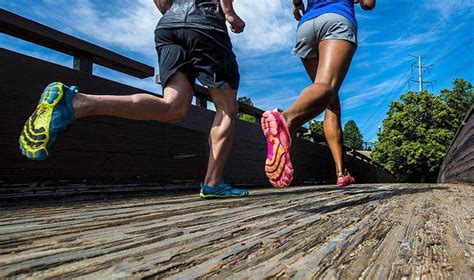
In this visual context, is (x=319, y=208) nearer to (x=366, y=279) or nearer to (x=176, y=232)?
(x=176, y=232)

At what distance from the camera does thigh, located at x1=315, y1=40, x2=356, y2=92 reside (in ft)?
8.32

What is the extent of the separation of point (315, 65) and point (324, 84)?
3.59 ft

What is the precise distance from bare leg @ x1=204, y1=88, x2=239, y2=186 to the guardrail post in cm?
119

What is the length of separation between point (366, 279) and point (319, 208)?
111cm

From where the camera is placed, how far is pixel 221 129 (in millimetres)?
2797

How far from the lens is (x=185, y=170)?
422 centimetres

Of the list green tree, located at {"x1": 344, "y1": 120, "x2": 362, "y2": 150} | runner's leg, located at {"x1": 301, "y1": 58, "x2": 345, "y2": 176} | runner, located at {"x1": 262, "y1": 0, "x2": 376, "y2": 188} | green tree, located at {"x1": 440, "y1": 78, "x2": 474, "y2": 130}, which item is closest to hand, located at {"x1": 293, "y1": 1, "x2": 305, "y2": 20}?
runner, located at {"x1": 262, "y1": 0, "x2": 376, "y2": 188}

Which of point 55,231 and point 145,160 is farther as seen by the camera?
point 145,160

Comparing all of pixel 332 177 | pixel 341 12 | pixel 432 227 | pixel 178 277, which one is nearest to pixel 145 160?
pixel 341 12

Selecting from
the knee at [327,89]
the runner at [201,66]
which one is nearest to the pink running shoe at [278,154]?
the knee at [327,89]

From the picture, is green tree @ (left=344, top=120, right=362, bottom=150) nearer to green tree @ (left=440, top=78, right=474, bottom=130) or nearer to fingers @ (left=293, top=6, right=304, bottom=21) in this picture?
green tree @ (left=440, top=78, right=474, bottom=130)

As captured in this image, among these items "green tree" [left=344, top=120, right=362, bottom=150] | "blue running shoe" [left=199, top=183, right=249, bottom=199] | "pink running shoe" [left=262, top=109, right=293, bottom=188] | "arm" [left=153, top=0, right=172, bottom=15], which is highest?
"green tree" [left=344, top=120, right=362, bottom=150]

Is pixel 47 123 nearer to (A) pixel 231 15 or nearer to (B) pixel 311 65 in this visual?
(A) pixel 231 15

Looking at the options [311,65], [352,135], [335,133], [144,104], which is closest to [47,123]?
[144,104]
